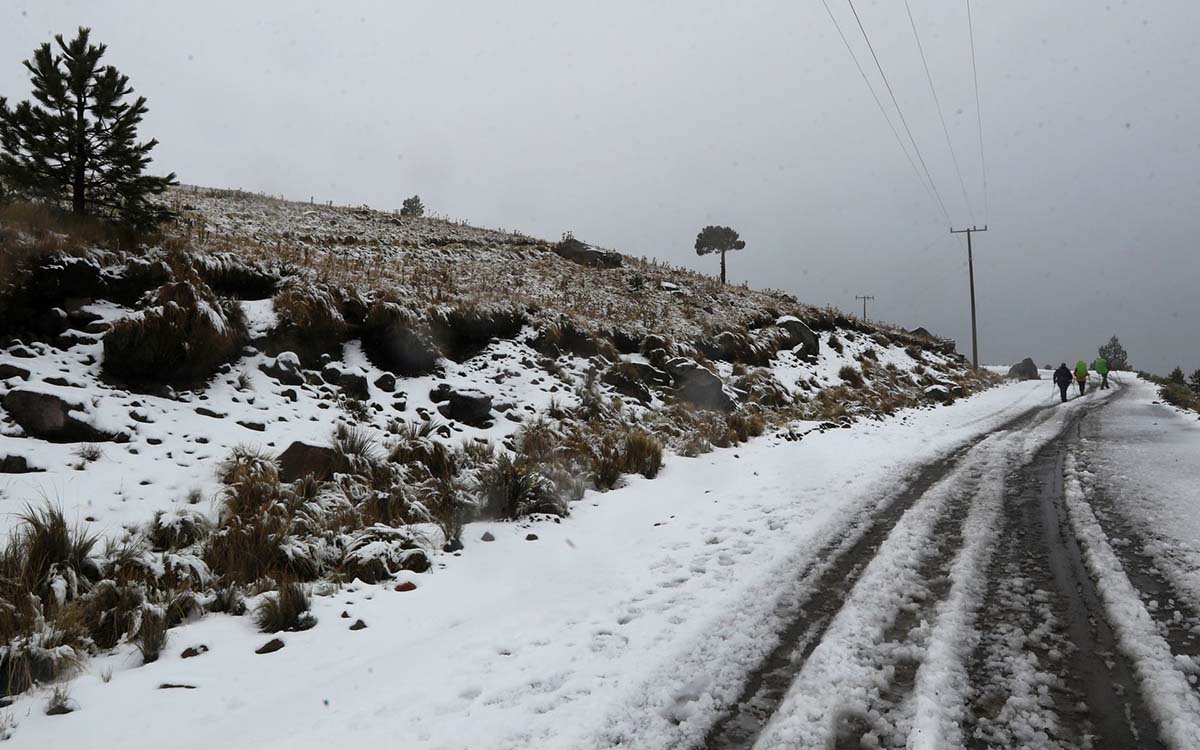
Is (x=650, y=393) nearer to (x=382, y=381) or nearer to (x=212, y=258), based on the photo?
(x=382, y=381)

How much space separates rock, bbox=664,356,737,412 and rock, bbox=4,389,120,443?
393 inches

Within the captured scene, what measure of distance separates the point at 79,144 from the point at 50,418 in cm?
549

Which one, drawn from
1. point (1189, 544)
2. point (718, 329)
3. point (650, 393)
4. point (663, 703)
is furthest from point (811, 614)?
point (718, 329)

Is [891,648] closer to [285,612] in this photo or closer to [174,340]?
[285,612]

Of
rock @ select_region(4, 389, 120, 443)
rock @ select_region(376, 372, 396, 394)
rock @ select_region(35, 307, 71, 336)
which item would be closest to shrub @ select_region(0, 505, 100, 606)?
rock @ select_region(4, 389, 120, 443)

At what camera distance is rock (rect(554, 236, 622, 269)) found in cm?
2359

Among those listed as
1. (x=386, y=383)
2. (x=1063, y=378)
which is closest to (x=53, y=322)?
(x=386, y=383)

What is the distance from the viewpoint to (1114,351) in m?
86.2

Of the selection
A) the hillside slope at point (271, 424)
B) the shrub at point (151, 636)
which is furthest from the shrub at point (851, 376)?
the shrub at point (151, 636)

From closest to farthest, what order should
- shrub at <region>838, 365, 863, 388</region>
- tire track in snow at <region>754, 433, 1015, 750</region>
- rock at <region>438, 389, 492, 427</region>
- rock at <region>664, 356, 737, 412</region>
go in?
1. tire track in snow at <region>754, 433, 1015, 750</region>
2. rock at <region>438, 389, 492, 427</region>
3. rock at <region>664, 356, 737, 412</region>
4. shrub at <region>838, 365, 863, 388</region>

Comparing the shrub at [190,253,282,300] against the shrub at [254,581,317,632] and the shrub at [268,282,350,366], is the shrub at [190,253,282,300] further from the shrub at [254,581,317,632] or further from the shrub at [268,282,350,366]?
the shrub at [254,581,317,632]

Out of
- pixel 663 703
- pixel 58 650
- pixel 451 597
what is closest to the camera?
pixel 663 703

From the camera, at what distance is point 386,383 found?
867cm

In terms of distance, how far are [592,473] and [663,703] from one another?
15.5 ft
